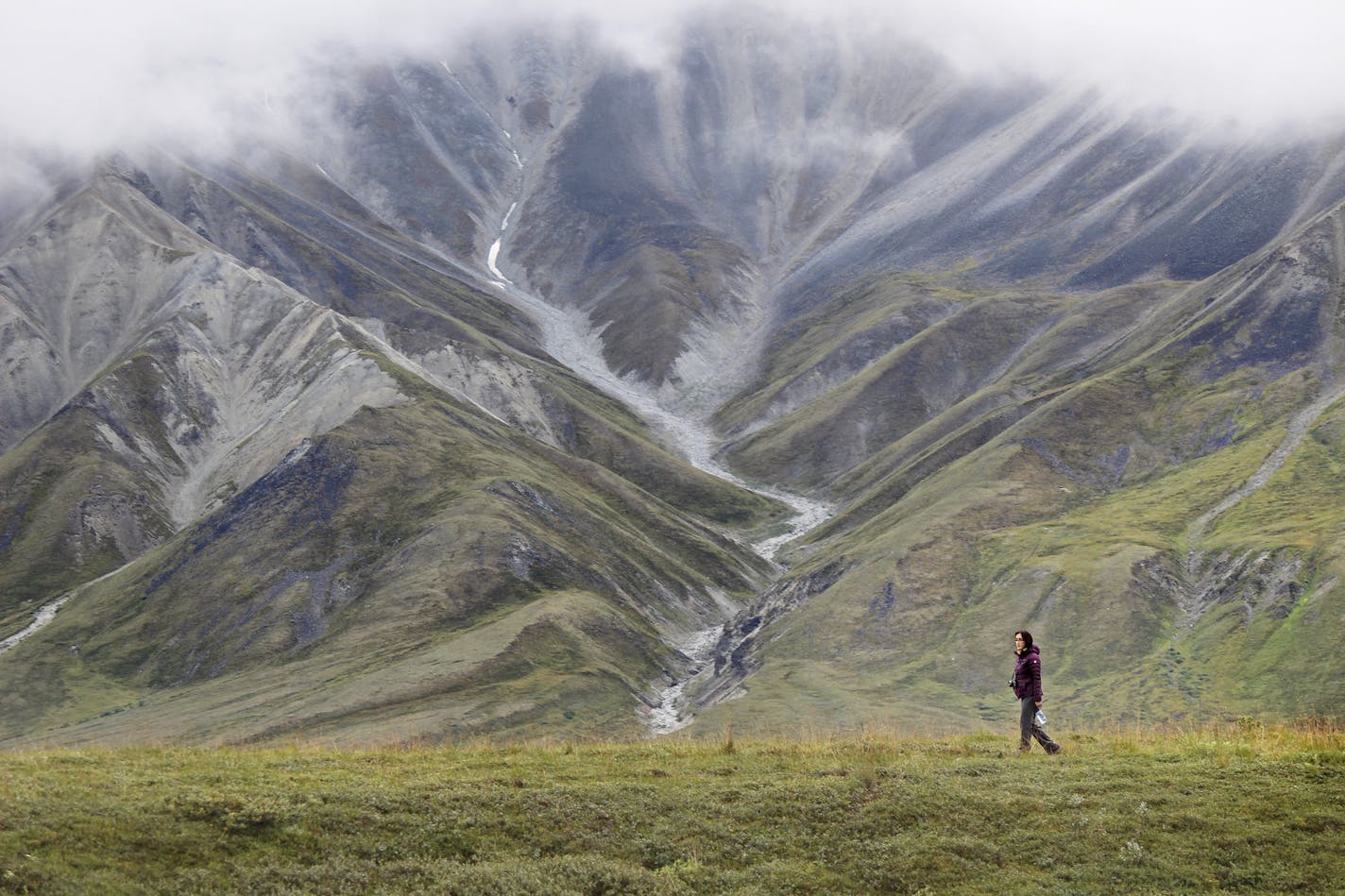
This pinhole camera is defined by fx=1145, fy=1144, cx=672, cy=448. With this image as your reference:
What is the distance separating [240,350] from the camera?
17162 centimetres

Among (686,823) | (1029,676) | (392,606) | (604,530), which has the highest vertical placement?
(604,530)

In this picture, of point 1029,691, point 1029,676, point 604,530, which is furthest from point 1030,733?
point 604,530

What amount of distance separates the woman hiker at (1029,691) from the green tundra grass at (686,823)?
72 centimetres

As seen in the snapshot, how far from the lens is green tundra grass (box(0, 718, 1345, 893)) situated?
18.4 m

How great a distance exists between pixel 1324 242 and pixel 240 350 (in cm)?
14900

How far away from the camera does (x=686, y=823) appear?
21.1 metres

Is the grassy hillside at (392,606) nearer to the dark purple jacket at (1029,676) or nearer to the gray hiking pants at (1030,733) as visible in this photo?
the gray hiking pants at (1030,733)

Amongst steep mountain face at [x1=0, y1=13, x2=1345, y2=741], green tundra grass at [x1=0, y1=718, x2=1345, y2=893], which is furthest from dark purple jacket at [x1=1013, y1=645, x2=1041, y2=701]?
steep mountain face at [x1=0, y1=13, x2=1345, y2=741]

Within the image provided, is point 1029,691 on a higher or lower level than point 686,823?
higher

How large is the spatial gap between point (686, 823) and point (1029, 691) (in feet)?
29.8

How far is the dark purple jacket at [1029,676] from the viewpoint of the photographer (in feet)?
83.7

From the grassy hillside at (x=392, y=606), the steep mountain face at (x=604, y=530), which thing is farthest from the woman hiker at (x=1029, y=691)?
the grassy hillside at (x=392, y=606)

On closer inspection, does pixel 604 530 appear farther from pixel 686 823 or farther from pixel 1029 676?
pixel 686 823

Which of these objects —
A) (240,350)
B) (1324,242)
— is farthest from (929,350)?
(240,350)
